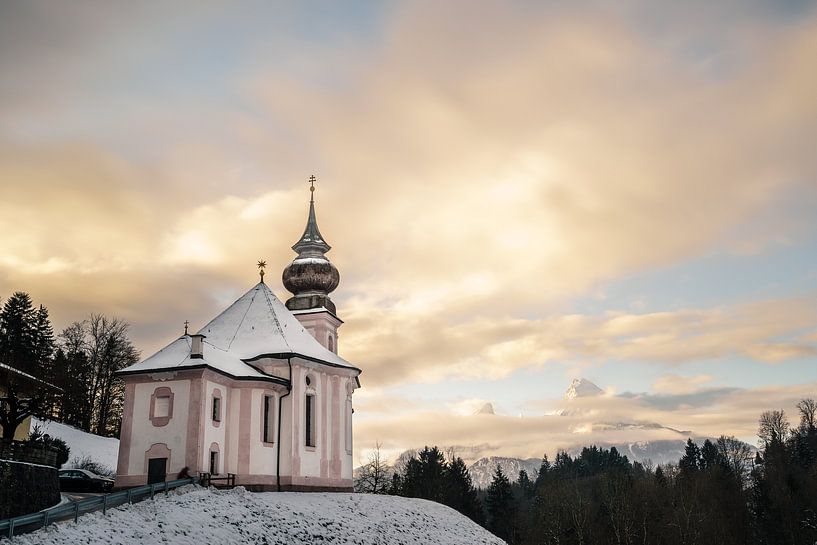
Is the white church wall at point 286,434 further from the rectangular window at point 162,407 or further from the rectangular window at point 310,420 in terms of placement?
the rectangular window at point 162,407

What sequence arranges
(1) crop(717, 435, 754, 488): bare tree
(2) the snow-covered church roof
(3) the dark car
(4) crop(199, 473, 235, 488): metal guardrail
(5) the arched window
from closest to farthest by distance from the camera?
(4) crop(199, 473, 235, 488): metal guardrail → (2) the snow-covered church roof → (3) the dark car → (5) the arched window → (1) crop(717, 435, 754, 488): bare tree

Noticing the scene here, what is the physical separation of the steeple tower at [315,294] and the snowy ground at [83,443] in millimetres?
18675

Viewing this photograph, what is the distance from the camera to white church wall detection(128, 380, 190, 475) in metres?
34.1

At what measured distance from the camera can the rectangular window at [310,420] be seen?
1604 inches

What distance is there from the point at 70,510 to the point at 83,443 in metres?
39.6

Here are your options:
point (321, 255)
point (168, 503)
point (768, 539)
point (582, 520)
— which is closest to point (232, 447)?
point (168, 503)

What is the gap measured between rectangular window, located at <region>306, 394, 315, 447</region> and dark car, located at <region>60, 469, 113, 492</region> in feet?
35.5

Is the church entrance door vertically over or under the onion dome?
under

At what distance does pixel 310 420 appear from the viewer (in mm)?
41094

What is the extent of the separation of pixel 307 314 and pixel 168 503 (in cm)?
2649

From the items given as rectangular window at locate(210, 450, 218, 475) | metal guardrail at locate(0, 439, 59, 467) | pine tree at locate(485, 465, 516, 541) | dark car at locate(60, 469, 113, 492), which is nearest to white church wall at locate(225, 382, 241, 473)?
rectangular window at locate(210, 450, 218, 475)

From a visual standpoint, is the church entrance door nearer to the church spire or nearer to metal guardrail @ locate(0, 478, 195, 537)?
metal guardrail @ locate(0, 478, 195, 537)

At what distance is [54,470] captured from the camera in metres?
28.8

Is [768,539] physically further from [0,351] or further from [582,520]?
[0,351]
